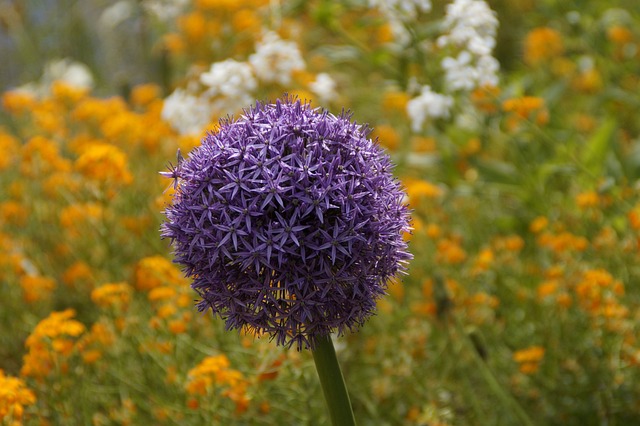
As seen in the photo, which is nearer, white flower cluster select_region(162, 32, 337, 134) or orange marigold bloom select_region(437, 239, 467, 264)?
orange marigold bloom select_region(437, 239, 467, 264)

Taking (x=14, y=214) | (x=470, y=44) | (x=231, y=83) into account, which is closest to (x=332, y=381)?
(x=470, y=44)

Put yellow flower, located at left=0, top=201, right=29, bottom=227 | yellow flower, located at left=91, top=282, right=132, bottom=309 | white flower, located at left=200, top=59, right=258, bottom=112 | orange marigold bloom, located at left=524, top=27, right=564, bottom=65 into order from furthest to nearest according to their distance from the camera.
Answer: orange marigold bloom, located at left=524, top=27, right=564, bottom=65 → yellow flower, located at left=0, top=201, right=29, bottom=227 → white flower, located at left=200, top=59, right=258, bottom=112 → yellow flower, located at left=91, top=282, right=132, bottom=309

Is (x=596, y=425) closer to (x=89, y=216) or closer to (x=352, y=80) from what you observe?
(x=89, y=216)

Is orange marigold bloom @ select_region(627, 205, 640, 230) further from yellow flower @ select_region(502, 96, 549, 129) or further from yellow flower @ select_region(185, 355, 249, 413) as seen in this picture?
yellow flower @ select_region(185, 355, 249, 413)

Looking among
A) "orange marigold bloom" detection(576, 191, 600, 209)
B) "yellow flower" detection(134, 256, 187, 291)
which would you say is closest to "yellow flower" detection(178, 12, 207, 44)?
"yellow flower" detection(134, 256, 187, 291)

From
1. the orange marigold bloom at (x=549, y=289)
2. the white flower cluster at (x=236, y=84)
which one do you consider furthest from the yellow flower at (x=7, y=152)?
the orange marigold bloom at (x=549, y=289)

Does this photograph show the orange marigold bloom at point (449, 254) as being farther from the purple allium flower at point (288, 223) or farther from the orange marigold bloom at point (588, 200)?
the purple allium flower at point (288, 223)

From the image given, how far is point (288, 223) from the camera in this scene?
1787mm

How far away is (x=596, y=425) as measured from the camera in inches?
119

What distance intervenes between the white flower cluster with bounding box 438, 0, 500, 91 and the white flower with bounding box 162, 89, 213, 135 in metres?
1.26

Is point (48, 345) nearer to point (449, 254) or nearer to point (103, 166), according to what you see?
point (103, 166)

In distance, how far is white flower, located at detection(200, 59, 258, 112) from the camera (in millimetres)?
3768

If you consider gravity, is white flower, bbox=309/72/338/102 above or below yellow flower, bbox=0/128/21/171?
below

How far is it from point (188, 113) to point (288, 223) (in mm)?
2345
